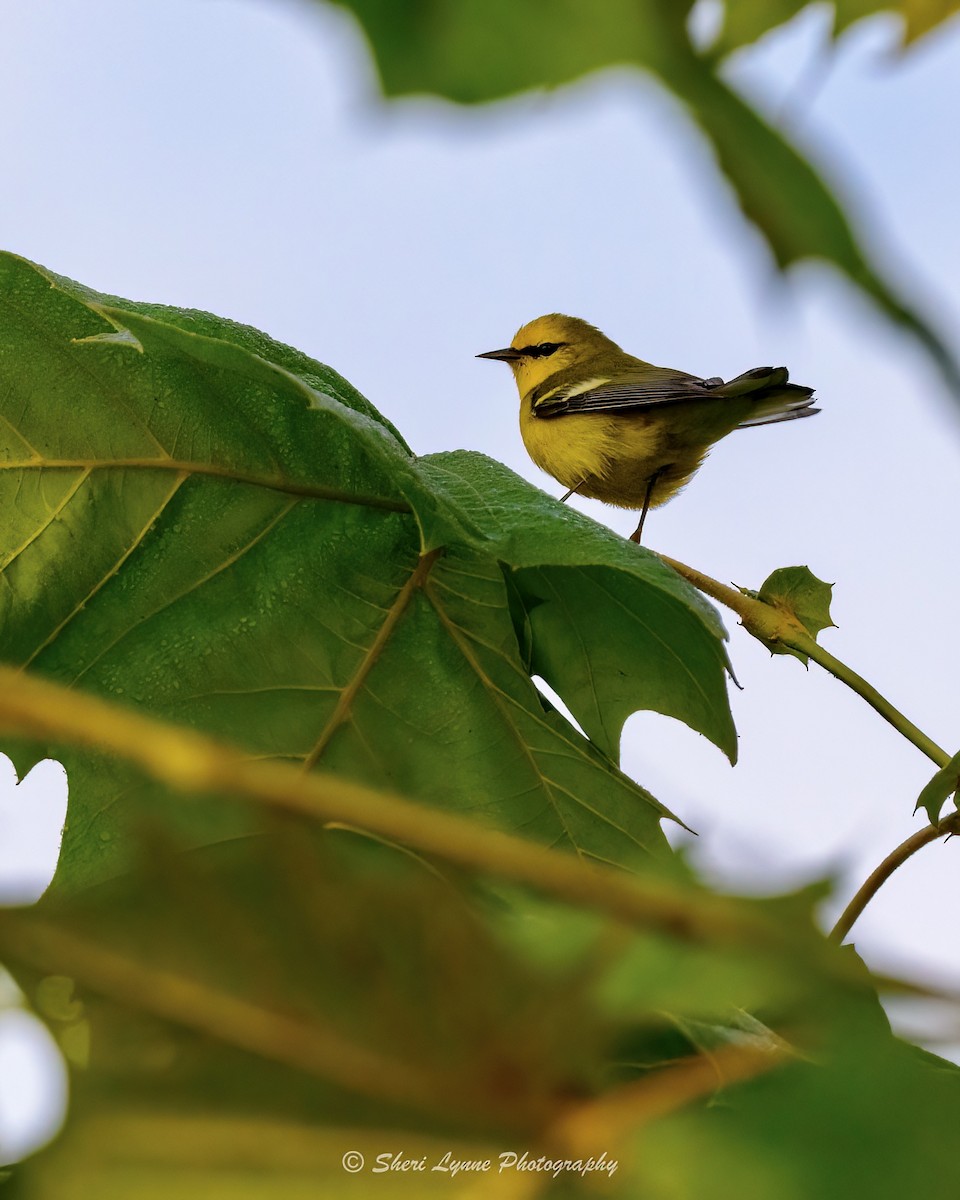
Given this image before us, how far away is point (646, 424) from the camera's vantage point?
3.00 m

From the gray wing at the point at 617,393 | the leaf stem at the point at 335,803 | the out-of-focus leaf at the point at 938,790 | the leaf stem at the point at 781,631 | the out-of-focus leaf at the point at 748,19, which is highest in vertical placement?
the gray wing at the point at 617,393

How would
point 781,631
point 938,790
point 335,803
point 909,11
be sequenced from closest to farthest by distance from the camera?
point 335,803, point 909,11, point 938,790, point 781,631

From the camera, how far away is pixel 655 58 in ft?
0.91

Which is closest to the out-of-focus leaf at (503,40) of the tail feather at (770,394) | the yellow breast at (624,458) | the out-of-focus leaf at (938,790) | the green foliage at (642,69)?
the green foliage at (642,69)

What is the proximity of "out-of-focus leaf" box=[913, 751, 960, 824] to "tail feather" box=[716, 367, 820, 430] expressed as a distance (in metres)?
1.95

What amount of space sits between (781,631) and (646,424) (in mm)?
1969

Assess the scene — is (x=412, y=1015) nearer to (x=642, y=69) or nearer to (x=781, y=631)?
(x=642, y=69)

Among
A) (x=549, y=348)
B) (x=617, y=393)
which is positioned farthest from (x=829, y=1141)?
(x=549, y=348)

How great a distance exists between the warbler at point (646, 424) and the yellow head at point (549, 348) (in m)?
0.56

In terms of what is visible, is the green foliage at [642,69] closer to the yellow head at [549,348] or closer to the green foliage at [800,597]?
the green foliage at [800,597]

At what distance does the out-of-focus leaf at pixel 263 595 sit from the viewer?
110 centimetres

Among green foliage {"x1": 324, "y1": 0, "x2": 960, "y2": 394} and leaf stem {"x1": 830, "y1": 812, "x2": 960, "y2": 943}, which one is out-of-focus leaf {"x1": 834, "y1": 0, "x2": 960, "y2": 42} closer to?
green foliage {"x1": 324, "y1": 0, "x2": 960, "y2": 394}

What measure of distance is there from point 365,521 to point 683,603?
0.39 m

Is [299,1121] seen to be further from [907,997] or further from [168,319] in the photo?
[168,319]
